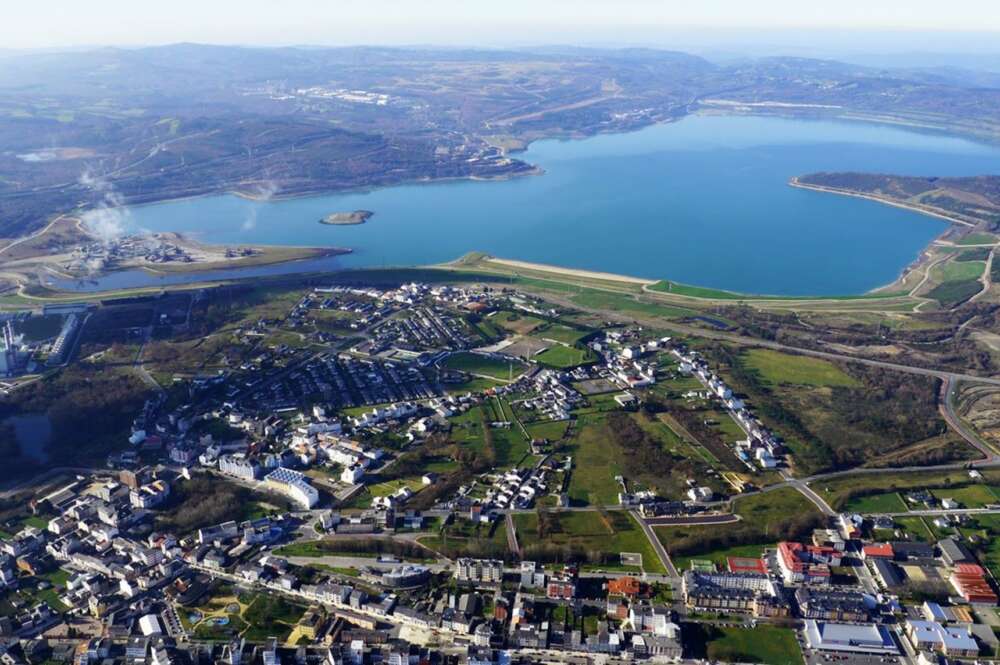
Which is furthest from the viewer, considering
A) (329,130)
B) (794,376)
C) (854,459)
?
(329,130)

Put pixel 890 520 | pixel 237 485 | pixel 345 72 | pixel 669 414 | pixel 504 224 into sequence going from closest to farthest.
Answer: pixel 890 520
pixel 237 485
pixel 669 414
pixel 504 224
pixel 345 72

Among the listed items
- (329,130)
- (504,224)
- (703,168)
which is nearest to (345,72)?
(329,130)

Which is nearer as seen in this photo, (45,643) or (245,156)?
(45,643)

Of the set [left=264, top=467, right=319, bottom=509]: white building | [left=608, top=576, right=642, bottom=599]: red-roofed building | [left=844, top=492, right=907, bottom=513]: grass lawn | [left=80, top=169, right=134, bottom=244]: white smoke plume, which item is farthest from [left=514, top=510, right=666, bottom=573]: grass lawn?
[left=80, top=169, right=134, bottom=244]: white smoke plume

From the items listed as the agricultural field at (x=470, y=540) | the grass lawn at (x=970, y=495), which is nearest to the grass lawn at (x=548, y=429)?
the agricultural field at (x=470, y=540)

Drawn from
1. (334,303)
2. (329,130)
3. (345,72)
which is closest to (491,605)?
(334,303)

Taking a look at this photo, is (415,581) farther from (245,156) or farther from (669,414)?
(245,156)
